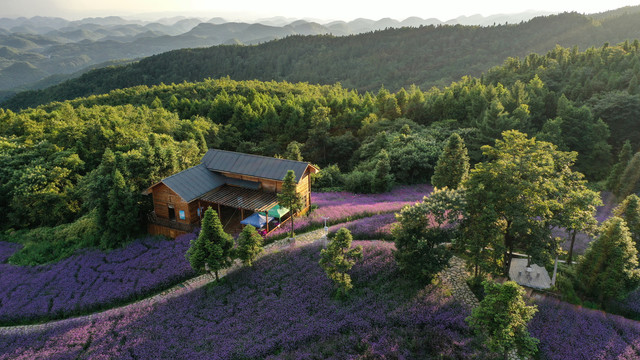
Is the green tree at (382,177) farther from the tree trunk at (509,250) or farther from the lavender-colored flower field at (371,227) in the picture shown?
the tree trunk at (509,250)

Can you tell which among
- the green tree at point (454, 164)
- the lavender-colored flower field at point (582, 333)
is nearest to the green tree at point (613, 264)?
the lavender-colored flower field at point (582, 333)

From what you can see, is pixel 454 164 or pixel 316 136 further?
pixel 316 136

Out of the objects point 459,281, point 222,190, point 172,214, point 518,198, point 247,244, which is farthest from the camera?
point 222,190

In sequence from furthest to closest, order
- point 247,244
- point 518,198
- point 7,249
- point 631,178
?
point 631,178 → point 7,249 → point 247,244 → point 518,198

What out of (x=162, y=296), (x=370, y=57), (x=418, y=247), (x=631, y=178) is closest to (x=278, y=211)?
(x=162, y=296)

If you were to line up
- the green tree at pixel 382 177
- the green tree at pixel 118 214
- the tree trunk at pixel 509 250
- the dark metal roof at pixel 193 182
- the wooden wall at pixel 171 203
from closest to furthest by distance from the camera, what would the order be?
the tree trunk at pixel 509 250
the green tree at pixel 118 214
the dark metal roof at pixel 193 182
the wooden wall at pixel 171 203
the green tree at pixel 382 177

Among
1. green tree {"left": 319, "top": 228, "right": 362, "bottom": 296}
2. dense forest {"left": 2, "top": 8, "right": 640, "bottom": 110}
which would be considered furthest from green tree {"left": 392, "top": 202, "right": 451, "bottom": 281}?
dense forest {"left": 2, "top": 8, "right": 640, "bottom": 110}

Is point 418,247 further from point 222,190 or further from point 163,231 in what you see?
point 163,231
